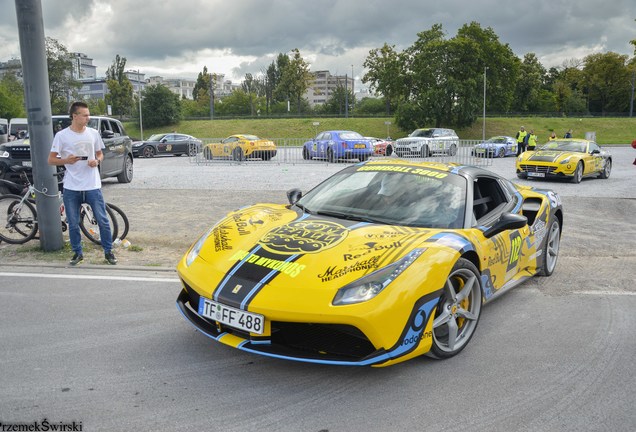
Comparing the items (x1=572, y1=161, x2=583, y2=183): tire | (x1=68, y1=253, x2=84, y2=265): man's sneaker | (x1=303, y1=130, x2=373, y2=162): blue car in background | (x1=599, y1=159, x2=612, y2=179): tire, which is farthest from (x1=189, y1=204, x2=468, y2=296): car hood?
(x1=303, y1=130, x2=373, y2=162): blue car in background

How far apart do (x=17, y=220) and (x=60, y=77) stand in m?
73.6

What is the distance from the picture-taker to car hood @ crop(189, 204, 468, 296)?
133 inches

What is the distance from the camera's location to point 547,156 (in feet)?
53.0

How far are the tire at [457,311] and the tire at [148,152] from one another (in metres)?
28.4

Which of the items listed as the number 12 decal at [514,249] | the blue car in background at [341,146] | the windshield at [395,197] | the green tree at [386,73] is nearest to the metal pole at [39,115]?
the windshield at [395,197]

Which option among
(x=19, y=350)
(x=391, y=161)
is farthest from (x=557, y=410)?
(x=19, y=350)

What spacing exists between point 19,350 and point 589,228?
855 centimetres

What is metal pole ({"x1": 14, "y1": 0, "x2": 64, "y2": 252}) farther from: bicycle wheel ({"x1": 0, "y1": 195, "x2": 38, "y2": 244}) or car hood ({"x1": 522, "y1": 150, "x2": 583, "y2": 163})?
car hood ({"x1": 522, "y1": 150, "x2": 583, "y2": 163})

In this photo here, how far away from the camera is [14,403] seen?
3.08 meters

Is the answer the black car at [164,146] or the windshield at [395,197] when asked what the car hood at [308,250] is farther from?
the black car at [164,146]

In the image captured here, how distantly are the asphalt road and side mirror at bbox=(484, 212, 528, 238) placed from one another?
0.80m

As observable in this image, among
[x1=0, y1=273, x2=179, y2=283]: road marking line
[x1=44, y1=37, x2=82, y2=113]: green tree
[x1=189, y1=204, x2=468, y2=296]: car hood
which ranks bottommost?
[x1=0, y1=273, x2=179, y2=283]: road marking line

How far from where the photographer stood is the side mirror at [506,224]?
432 centimetres

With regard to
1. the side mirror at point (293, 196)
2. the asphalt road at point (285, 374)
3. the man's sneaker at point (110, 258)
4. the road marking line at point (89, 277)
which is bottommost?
the asphalt road at point (285, 374)
